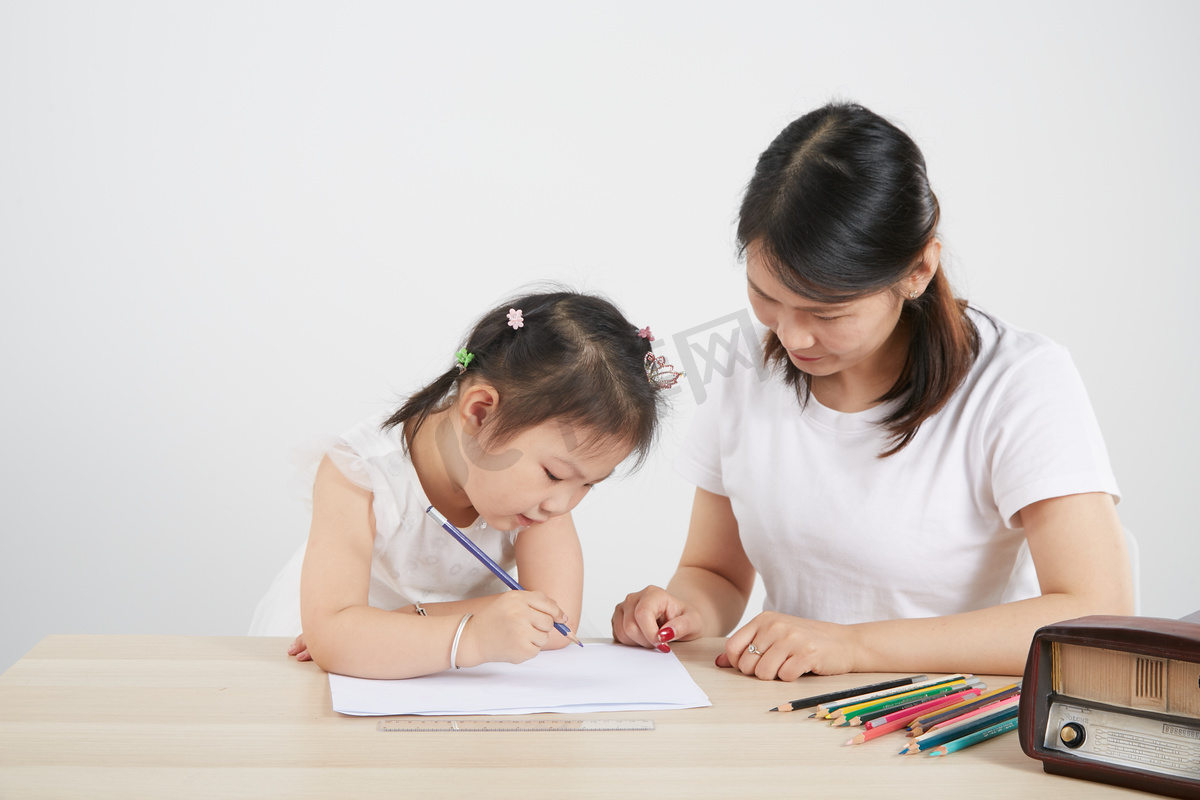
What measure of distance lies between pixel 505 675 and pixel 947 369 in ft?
2.22

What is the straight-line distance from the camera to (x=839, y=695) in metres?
0.91

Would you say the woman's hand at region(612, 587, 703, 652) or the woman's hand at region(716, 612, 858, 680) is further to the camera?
the woman's hand at region(612, 587, 703, 652)

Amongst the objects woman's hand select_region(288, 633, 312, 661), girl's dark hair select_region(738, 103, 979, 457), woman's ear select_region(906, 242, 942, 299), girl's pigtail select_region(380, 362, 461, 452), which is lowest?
woman's hand select_region(288, 633, 312, 661)

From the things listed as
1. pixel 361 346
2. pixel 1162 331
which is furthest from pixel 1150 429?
pixel 361 346

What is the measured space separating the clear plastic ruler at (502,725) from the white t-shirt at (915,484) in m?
0.54

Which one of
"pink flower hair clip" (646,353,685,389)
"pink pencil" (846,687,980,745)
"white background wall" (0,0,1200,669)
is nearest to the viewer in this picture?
"pink pencil" (846,687,980,745)

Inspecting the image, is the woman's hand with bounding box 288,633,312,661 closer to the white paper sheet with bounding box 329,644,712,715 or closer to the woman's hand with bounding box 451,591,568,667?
the white paper sheet with bounding box 329,644,712,715

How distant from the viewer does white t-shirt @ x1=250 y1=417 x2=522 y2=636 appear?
1160 millimetres

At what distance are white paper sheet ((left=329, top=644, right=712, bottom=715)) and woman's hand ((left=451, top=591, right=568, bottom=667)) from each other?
0.03 meters

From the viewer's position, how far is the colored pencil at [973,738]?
0.78 metres

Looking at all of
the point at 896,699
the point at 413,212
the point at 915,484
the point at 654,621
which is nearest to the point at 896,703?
the point at 896,699

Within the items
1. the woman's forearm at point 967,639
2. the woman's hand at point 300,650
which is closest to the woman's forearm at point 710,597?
the woman's forearm at point 967,639

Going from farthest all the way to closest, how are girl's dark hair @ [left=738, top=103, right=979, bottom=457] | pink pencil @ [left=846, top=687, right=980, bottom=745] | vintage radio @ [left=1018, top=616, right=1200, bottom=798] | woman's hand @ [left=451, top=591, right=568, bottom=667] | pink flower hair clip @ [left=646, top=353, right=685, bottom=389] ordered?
pink flower hair clip @ [left=646, top=353, right=685, bottom=389]
girl's dark hair @ [left=738, top=103, right=979, bottom=457]
woman's hand @ [left=451, top=591, right=568, bottom=667]
pink pencil @ [left=846, top=687, right=980, bottom=745]
vintage radio @ [left=1018, top=616, right=1200, bottom=798]

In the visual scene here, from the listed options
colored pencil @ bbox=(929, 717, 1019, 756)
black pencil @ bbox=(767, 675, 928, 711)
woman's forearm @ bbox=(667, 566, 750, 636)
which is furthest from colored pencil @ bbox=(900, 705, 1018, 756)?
woman's forearm @ bbox=(667, 566, 750, 636)
